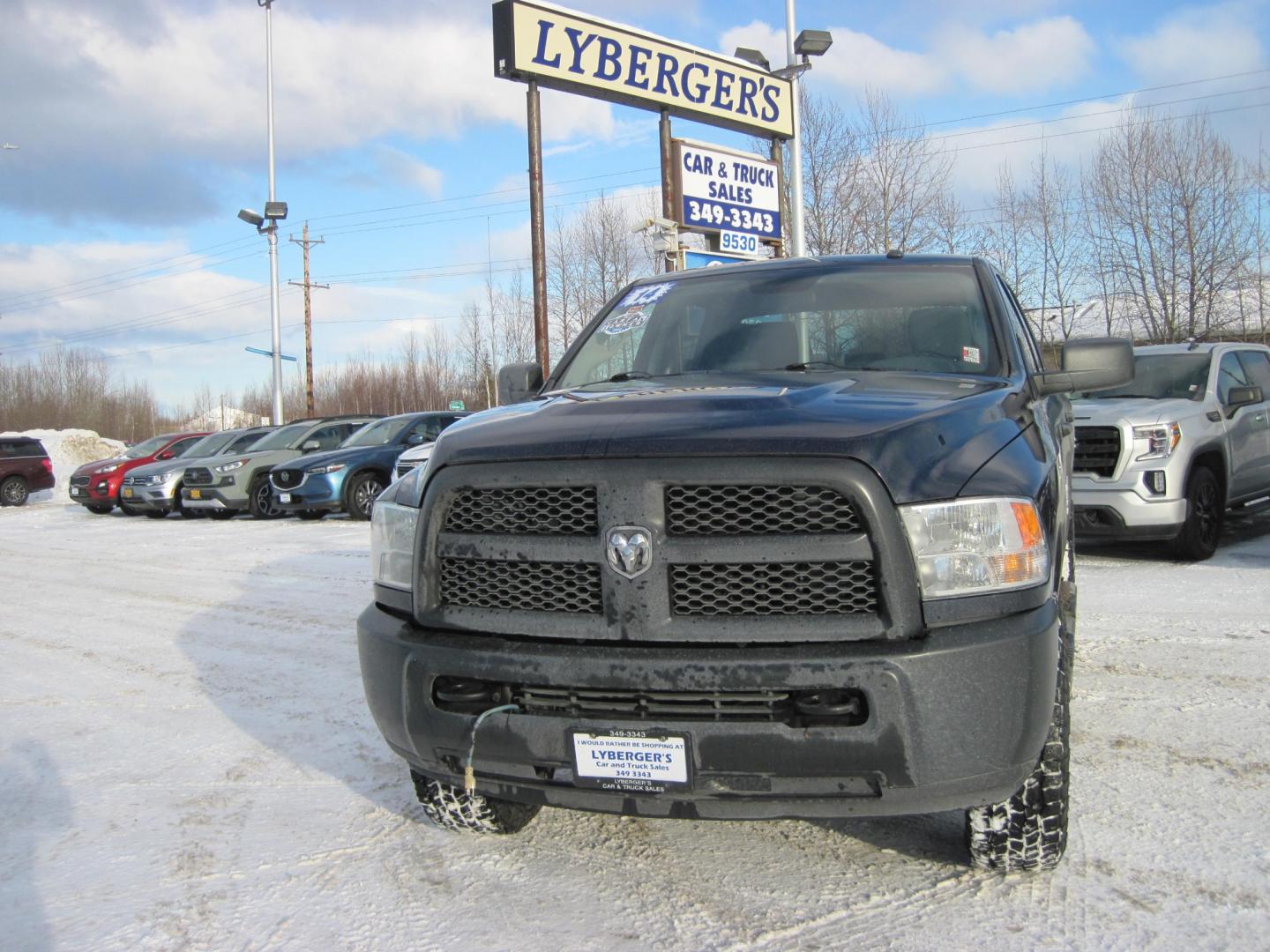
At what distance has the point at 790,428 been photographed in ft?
8.36

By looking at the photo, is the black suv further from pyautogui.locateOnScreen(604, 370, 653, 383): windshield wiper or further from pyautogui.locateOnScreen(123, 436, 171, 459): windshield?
pyautogui.locateOnScreen(123, 436, 171, 459): windshield

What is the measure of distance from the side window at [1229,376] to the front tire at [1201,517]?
76 centimetres

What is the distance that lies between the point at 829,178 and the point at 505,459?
21518 mm

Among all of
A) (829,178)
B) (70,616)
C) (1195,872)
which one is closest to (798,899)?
(1195,872)

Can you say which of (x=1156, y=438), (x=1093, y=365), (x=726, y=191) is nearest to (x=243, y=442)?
Result: (x=726, y=191)

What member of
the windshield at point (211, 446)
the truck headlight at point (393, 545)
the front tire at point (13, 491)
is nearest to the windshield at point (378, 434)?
the windshield at point (211, 446)

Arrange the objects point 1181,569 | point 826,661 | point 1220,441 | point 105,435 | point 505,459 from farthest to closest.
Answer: point 105,435 → point 1220,441 → point 1181,569 → point 505,459 → point 826,661

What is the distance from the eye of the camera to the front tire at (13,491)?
24.2m

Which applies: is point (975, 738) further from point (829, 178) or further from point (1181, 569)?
point (829, 178)

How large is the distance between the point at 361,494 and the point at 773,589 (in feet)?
44.1

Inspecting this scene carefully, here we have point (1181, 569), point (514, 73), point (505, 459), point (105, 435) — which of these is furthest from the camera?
point (105, 435)

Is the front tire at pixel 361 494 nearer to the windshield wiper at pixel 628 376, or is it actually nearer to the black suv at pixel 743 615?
the windshield wiper at pixel 628 376

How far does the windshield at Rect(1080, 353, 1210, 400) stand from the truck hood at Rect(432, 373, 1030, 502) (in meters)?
6.27

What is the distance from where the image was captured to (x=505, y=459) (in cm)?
270
